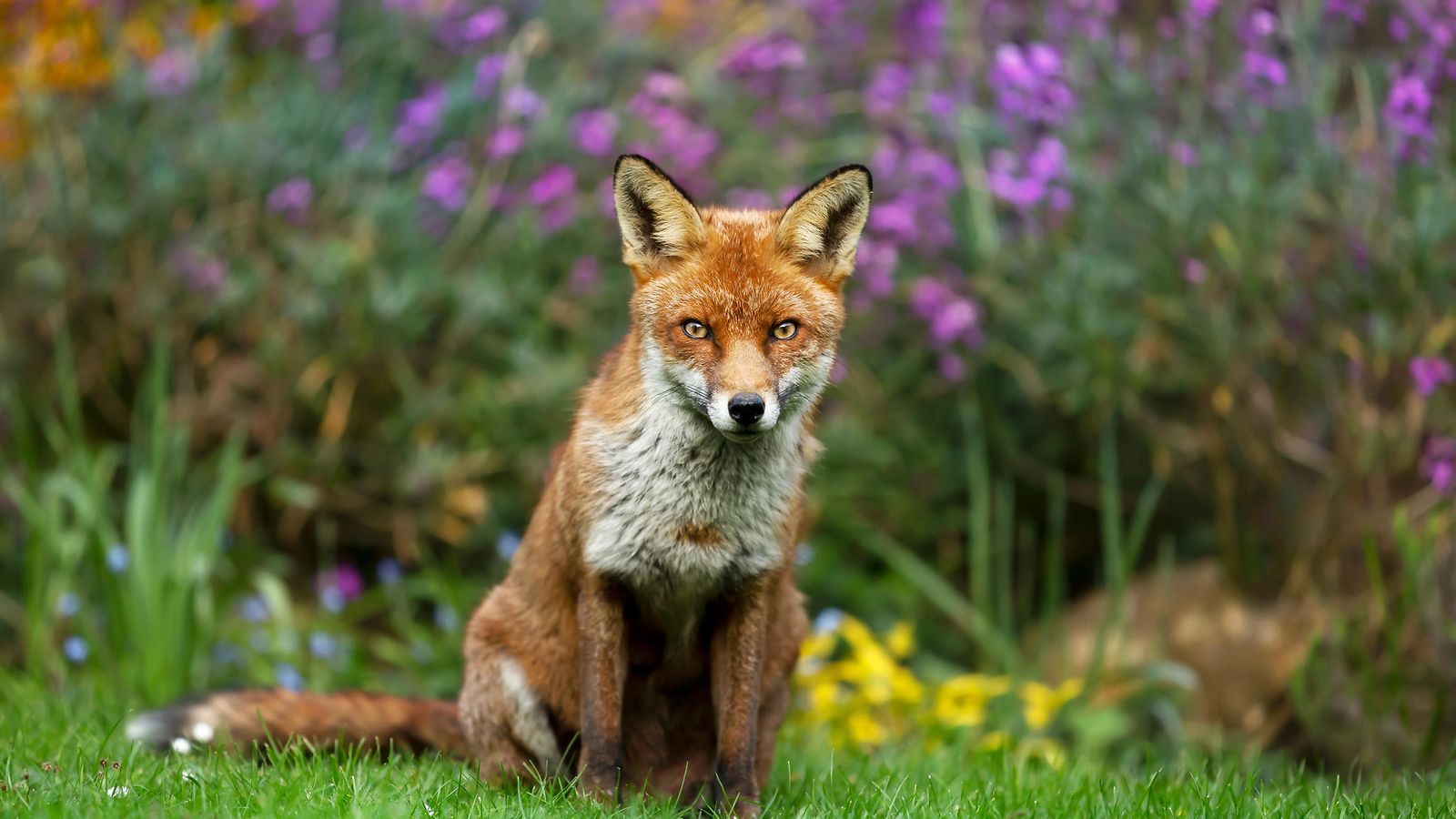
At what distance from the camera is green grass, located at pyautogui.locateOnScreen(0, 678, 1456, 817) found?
3.22m

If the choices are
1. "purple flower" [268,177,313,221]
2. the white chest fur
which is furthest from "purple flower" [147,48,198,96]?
the white chest fur

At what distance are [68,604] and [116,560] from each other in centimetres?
38

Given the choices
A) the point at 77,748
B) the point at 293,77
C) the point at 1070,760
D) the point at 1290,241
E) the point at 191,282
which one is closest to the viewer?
the point at 77,748

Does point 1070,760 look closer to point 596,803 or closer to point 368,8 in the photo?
point 596,803

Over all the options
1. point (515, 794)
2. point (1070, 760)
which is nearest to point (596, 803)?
point (515, 794)

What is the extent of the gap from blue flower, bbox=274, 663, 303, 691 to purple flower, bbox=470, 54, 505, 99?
3.05 metres

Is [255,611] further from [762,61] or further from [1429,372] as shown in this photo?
[1429,372]

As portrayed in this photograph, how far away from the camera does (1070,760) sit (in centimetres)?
489

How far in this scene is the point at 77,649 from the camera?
17.8ft

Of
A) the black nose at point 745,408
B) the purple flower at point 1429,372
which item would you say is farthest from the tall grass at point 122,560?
the purple flower at point 1429,372

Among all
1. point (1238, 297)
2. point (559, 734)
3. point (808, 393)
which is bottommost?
point (559, 734)

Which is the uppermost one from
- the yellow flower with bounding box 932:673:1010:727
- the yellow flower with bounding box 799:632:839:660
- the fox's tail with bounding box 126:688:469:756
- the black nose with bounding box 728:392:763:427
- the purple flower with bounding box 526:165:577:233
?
the black nose with bounding box 728:392:763:427

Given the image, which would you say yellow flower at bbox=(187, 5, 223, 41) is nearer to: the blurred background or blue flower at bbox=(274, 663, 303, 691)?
the blurred background

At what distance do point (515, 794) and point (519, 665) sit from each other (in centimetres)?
39
